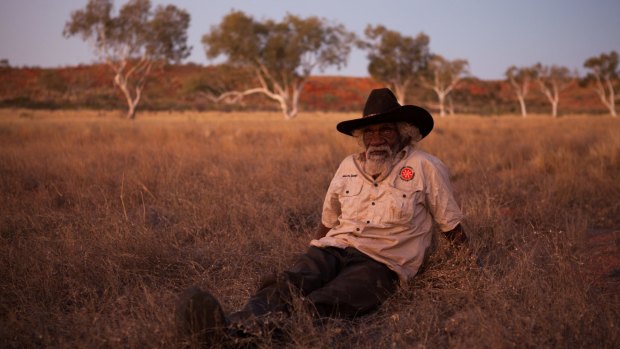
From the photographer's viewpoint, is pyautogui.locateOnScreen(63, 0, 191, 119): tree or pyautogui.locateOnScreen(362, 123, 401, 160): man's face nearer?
pyautogui.locateOnScreen(362, 123, 401, 160): man's face

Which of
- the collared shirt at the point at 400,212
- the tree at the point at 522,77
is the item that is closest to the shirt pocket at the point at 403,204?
the collared shirt at the point at 400,212

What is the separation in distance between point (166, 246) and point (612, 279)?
337 centimetres

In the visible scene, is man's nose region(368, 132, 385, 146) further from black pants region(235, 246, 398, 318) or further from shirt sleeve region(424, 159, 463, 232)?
black pants region(235, 246, 398, 318)

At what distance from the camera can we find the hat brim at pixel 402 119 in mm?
3232

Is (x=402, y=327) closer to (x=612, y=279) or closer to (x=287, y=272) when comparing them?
(x=287, y=272)

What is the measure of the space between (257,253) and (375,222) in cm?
137

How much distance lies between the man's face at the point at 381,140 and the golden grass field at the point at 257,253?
0.86 m

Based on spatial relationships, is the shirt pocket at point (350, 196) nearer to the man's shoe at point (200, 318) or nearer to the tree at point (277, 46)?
the man's shoe at point (200, 318)

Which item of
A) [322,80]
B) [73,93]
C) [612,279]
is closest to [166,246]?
[612,279]

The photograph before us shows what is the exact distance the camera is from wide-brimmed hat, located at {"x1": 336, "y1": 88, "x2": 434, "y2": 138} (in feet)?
10.6

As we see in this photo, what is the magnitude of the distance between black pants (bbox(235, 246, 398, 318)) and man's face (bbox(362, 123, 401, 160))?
2.18ft

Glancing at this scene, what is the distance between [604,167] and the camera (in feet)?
24.7

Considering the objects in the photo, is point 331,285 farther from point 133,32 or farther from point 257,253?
point 133,32

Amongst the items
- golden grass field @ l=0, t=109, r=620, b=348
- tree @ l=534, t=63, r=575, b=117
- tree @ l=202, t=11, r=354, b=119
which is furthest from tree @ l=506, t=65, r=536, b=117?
golden grass field @ l=0, t=109, r=620, b=348
